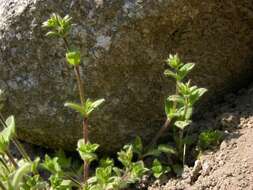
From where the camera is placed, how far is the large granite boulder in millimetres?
2670

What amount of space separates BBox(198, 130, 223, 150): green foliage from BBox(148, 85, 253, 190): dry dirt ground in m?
0.04

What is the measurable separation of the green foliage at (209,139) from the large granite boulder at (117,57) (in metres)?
0.29

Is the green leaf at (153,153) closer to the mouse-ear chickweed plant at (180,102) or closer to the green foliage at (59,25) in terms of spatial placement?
the mouse-ear chickweed plant at (180,102)

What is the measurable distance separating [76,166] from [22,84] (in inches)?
20.4

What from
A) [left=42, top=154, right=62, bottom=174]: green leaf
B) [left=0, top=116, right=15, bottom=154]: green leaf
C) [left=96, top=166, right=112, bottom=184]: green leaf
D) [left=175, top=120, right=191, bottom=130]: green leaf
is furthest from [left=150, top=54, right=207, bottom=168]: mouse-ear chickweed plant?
[left=0, top=116, right=15, bottom=154]: green leaf

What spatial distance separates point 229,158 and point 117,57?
74 cm

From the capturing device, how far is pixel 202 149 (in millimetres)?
2615

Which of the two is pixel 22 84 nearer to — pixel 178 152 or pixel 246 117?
pixel 178 152

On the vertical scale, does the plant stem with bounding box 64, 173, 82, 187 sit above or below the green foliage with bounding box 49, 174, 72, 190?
below

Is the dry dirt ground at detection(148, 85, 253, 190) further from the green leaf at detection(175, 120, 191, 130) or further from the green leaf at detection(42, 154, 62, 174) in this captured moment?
the green leaf at detection(42, 154, 62, 174)

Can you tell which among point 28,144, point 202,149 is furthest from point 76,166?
point 202,149

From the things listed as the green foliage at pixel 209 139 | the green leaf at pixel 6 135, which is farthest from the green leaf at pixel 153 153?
the green leaf at pixel 6 135

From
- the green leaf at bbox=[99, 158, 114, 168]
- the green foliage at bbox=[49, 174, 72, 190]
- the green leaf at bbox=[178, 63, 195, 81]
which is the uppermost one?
the green leaf at bbox=[178, 63, 195, 81]

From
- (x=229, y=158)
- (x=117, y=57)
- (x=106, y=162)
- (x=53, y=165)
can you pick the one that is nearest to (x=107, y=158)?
(x=106, y=162)
